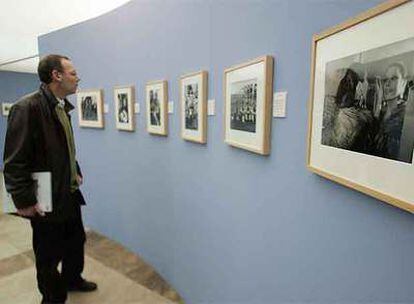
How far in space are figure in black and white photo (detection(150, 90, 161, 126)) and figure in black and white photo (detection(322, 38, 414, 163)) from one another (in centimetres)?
159

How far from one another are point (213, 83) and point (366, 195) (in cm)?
112

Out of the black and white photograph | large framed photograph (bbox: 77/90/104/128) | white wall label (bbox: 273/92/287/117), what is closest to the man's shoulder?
the black and white photograph

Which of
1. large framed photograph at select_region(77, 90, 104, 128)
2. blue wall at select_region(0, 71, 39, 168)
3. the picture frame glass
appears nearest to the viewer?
the picture frame glass

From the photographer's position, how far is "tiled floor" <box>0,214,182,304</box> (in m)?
2.36

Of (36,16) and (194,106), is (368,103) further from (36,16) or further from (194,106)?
(36,16)

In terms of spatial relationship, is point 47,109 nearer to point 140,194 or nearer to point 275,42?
point 140,194

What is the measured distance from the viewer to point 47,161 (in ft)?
6.10

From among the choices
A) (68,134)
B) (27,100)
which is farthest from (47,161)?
(27,100)

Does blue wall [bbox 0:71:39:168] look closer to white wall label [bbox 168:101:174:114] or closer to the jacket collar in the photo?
the jacket collar

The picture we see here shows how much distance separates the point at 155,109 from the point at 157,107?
40mm

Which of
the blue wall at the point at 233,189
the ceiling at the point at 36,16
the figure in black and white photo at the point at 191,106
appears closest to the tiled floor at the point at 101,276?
Result: the blue wall at the point at 233,189

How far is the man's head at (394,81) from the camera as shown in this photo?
735mm

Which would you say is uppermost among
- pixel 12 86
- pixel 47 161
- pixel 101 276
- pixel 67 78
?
pixel 12 86

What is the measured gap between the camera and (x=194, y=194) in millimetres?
2105
